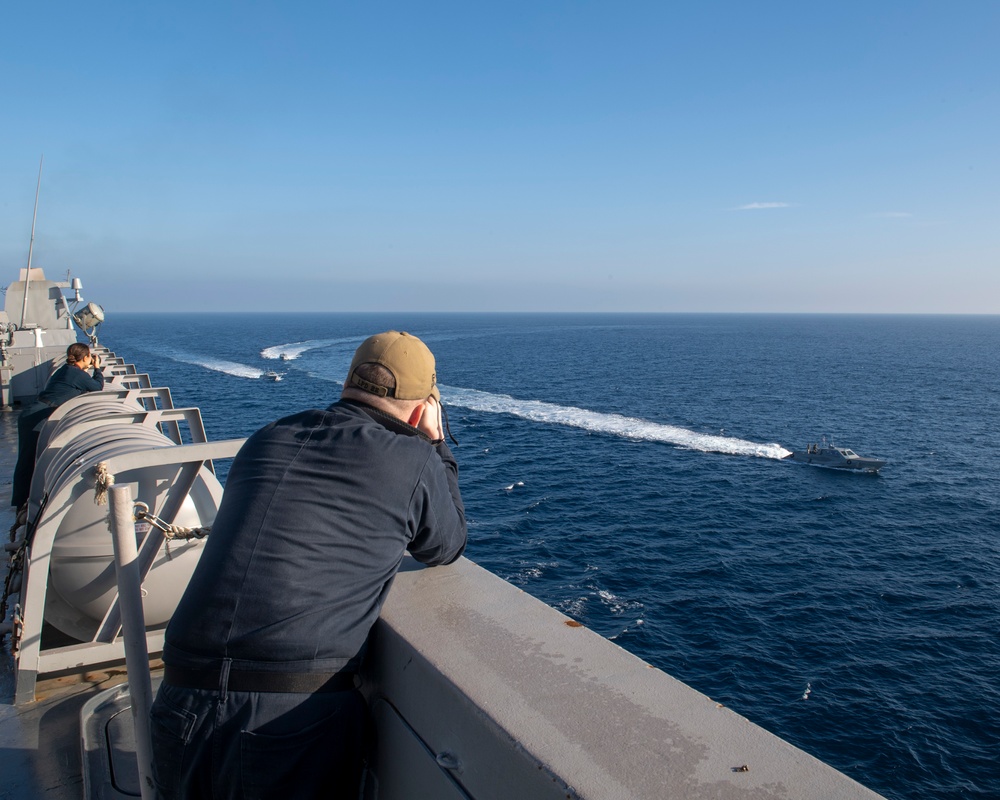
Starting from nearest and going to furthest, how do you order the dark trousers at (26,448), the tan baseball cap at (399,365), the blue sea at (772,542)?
the tan baseball cap at (399,365) < the dark trousers at (26,448) < the blue sea at (772,542)

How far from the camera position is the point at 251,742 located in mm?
2002

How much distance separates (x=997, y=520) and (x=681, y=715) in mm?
42077

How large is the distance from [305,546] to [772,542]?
33348 millimetres

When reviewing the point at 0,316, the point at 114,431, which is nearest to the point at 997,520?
the point at 114,431

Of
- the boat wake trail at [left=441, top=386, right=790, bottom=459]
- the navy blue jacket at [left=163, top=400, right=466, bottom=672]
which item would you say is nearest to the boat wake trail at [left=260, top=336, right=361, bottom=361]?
the boat wake trail at [left=441, top=386, right=790, bottom=459]

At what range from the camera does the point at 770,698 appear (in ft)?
69.1

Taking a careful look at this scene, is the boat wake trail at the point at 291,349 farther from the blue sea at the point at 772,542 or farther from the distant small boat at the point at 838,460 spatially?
the distant small boat at the point at 838,460

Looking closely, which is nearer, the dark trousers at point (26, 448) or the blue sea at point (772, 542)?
the dark trousers at point (26, 448)

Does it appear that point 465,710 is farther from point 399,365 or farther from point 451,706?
point 399,365

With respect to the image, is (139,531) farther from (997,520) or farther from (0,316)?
(997,520)

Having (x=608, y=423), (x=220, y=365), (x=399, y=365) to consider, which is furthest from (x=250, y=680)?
(x=220, y=365)

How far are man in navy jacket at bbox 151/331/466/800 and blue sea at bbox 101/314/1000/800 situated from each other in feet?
65.3

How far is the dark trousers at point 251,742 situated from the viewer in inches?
79.1

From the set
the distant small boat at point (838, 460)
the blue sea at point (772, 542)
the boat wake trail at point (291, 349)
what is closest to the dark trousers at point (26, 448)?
the blue sea at point (772, 542)
